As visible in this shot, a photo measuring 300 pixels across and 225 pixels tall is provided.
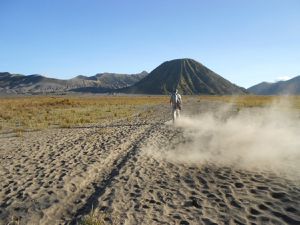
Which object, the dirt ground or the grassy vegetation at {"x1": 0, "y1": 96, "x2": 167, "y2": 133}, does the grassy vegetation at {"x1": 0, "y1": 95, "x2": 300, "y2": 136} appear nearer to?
the grassy vegetation at {"x1": 0, "y1": 96, "x2": 167, "y2": 133}

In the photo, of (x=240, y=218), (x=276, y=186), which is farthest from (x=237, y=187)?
(x=240, y=218)

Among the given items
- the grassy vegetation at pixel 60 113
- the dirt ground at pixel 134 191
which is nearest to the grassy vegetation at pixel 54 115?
the grassy vegetation at pixel 60 113

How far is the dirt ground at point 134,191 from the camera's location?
24.1ft

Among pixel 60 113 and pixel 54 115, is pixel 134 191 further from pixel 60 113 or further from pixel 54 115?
pixel 60 113

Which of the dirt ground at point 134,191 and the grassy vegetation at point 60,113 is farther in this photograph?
the grassy vegetation at point 60,113

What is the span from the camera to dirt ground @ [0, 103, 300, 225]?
734cm

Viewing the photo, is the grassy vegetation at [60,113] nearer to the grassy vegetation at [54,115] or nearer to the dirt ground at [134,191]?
the grassy vegetation at [54,115]

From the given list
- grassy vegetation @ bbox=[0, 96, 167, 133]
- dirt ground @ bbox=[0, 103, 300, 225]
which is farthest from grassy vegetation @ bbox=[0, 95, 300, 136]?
dirt ground @ bbox=[0, 103, 300, 225]

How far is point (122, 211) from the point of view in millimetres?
7656

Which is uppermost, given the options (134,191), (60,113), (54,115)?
(134,191)

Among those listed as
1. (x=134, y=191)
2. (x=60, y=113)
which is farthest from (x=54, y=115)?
(x=134, y=191)

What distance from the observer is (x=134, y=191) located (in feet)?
29.6

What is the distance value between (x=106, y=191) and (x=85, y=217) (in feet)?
5.89

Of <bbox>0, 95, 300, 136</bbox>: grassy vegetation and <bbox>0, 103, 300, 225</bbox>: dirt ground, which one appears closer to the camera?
<bbox>0, 103, 300, 225</bbox>: dirt ground
